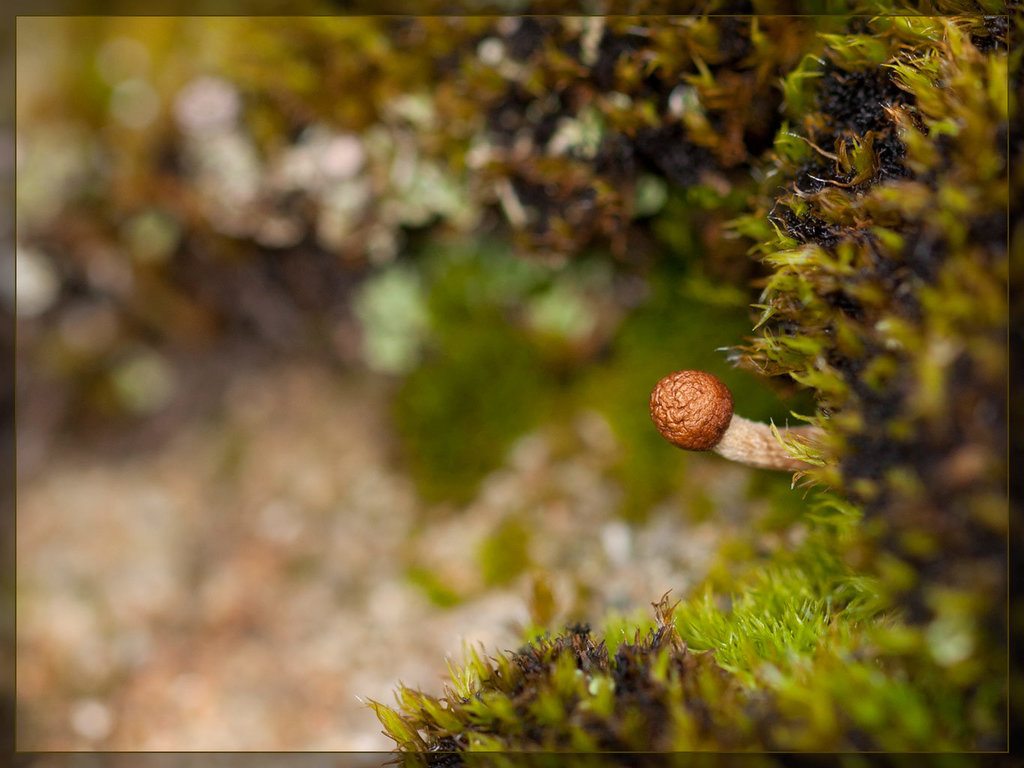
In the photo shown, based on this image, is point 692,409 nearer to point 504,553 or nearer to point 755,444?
point 755,444

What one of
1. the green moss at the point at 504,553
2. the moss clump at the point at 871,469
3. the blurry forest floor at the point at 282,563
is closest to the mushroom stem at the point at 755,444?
the moss clump at the point at 871,469

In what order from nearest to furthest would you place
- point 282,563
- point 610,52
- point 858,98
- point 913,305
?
point 913,305 → point 858,98 → point 610,52 → point 282,563

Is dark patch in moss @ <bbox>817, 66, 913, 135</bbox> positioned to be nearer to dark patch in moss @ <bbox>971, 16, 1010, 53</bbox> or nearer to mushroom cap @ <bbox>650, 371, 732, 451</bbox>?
dark patch in moss @ <bbox>971, 16, 1010, 53</bbox>

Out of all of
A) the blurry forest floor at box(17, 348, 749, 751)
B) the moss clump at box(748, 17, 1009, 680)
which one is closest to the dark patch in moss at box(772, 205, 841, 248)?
the moss clump at box(748, 17, 1009, 680)

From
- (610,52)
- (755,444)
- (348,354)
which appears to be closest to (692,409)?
(755,444)

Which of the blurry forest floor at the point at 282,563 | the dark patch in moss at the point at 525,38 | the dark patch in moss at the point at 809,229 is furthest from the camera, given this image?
the blurry forest floor at the point at 282,563

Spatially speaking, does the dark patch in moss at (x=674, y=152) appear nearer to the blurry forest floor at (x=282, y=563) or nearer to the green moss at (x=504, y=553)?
the blurry forest floor at (x=282, y=563)
